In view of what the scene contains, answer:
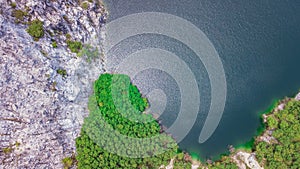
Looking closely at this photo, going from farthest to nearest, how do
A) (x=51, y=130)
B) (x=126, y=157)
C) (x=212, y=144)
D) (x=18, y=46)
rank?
(x=212, y=144) < (x=126, y=157) < (x=51, y=130) < (x=18, y=46)

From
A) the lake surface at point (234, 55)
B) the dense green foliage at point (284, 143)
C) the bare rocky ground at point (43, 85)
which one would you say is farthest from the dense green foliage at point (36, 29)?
the dense green foliage at point (284, 143)

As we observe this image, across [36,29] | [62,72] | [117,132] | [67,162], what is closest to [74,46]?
[62,72]

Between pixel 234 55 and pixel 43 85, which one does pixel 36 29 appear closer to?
pixel 43 85

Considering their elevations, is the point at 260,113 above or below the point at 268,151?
above

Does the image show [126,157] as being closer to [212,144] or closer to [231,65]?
[212,144]

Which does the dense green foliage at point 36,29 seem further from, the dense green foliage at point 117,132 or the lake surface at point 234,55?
the lake surface at point 234,55

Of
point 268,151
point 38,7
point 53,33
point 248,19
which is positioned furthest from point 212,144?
point 38,7

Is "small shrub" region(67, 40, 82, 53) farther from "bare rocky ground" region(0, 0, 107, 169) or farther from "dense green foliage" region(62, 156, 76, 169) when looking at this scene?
"dense green foliage" region(62, 156, 76, 169)
